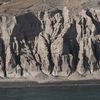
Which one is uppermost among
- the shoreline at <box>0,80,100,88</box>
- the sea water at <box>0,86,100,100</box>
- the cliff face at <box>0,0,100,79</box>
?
the cliff face at <box>0,0,100,79</box>

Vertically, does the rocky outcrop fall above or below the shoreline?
above

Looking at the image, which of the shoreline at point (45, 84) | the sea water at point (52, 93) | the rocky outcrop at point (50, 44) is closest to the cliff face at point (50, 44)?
the rocky outcrop at point (50, 44)

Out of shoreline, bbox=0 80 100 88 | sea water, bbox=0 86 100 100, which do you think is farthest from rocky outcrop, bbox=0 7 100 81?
sea water, bbox=0 86 100 100

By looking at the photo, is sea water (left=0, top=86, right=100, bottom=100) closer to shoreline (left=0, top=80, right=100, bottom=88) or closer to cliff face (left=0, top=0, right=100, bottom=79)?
shoreline (left=0, top=80, right=100, bottom=88)

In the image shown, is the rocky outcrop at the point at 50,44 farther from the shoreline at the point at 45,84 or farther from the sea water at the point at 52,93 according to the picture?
the sea water at the point at 52,93

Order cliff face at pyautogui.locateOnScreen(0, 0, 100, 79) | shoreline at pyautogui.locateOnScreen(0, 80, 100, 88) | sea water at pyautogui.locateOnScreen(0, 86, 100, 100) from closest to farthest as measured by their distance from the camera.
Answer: sea water at pyautogui.locateOnScreen(0, 86, 100, 100), shoreline at pyautogui.locateOnScreen(0, 80, 100, 88), cliff face at pyautogui.locateOnScreen(0, 0, 100, 79)

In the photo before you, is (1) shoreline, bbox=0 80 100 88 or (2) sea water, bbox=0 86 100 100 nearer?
(2) sea water, bbox=0 86 100 100

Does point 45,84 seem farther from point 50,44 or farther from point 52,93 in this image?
point 50,44

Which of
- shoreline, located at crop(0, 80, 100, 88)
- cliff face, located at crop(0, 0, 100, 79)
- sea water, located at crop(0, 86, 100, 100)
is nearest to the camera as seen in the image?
sea water, located at crop(0, 86, 100, 100)
